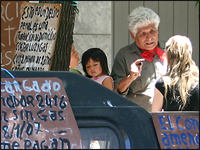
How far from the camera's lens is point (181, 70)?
309 cm

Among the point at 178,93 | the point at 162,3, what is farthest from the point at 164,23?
the point at 178,93

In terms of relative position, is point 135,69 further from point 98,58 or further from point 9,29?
point 9,29

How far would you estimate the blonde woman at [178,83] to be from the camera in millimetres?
2957

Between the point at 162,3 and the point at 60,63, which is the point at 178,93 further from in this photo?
the point at 162,3

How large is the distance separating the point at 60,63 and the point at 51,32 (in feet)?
1.14

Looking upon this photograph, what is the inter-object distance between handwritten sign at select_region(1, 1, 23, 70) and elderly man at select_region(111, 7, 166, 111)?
3.84 feet

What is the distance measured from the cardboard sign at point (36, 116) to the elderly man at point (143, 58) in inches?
83.2

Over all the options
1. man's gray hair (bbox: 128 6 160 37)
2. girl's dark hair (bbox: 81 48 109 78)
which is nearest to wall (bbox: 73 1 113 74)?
girl's dark hair (bbox: 81 48 109 78)

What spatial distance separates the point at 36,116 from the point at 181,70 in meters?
1.54

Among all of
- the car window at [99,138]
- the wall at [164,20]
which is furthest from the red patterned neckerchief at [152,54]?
the wall at [164,20]

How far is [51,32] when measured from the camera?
4.02 meters

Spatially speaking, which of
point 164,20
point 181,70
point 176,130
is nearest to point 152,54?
point 181,70

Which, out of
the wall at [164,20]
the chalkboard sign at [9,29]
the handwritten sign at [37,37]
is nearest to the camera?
the handwritten sign at [37,37]

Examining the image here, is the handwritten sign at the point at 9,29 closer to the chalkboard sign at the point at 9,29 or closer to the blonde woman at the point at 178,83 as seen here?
the chalkboard sign at the point at 9,29
